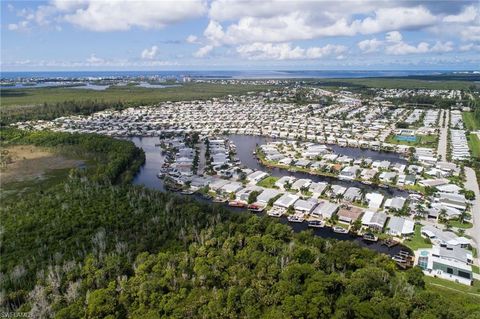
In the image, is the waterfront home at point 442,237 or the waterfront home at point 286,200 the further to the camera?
the waterfront home at point 286,200

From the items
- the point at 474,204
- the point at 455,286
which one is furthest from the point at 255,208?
the point at 474,204

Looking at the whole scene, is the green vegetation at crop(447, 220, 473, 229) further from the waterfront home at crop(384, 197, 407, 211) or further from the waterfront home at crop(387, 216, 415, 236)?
the waterfront home at crop(384, 197, 407, 211)

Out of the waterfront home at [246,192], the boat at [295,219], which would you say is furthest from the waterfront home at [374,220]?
the waterfront home at [246,192]

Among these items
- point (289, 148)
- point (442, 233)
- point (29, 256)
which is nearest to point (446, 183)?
point (442, 233)

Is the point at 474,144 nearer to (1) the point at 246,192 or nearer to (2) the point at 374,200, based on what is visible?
(2) the point at 374,200

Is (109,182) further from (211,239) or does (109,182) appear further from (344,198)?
(344,198)

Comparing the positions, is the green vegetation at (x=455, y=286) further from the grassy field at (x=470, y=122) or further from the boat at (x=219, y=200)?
the grassy field at (x=470, y=122)
